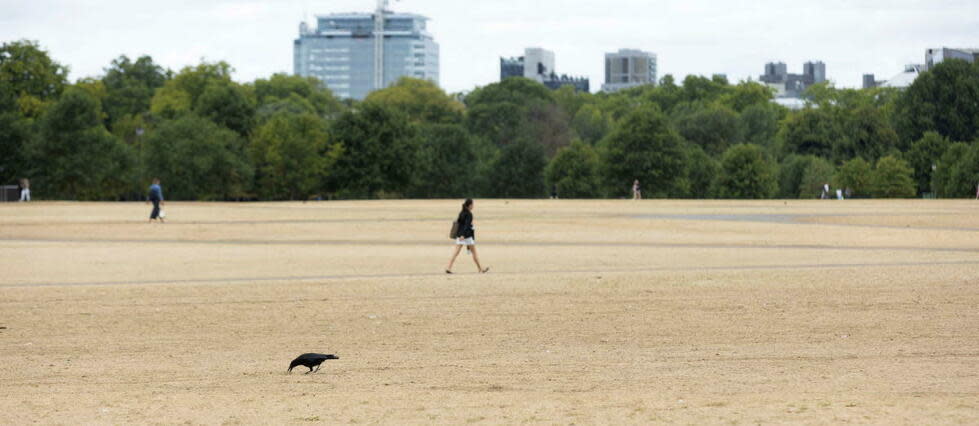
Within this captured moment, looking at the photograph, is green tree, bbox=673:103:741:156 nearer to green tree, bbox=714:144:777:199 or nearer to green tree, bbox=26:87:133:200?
green tree, bbox=714:144:777:199

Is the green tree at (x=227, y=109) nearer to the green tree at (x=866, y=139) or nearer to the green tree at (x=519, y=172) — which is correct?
the green tree at (x=519, y=172)

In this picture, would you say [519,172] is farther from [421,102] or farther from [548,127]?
[421,102]

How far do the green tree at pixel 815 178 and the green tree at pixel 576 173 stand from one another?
15.9 meters

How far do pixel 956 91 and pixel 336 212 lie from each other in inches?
2640

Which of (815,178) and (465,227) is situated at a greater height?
(815,178)

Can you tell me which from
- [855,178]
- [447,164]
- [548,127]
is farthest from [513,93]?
[855,178]

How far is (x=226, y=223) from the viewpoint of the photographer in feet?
158

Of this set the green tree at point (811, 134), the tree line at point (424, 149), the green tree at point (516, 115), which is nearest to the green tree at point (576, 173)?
the tree line at point (424, 149)

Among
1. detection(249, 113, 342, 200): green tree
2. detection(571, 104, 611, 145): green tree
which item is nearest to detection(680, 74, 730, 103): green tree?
detection(571, 104, 611, 145): green tree

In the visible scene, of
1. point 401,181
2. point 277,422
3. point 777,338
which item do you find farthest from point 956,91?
point 277,422

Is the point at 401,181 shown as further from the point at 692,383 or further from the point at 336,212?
the point at 692,383

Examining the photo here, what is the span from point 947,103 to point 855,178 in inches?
719

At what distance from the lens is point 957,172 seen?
293ft

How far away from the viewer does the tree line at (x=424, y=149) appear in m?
85.8
